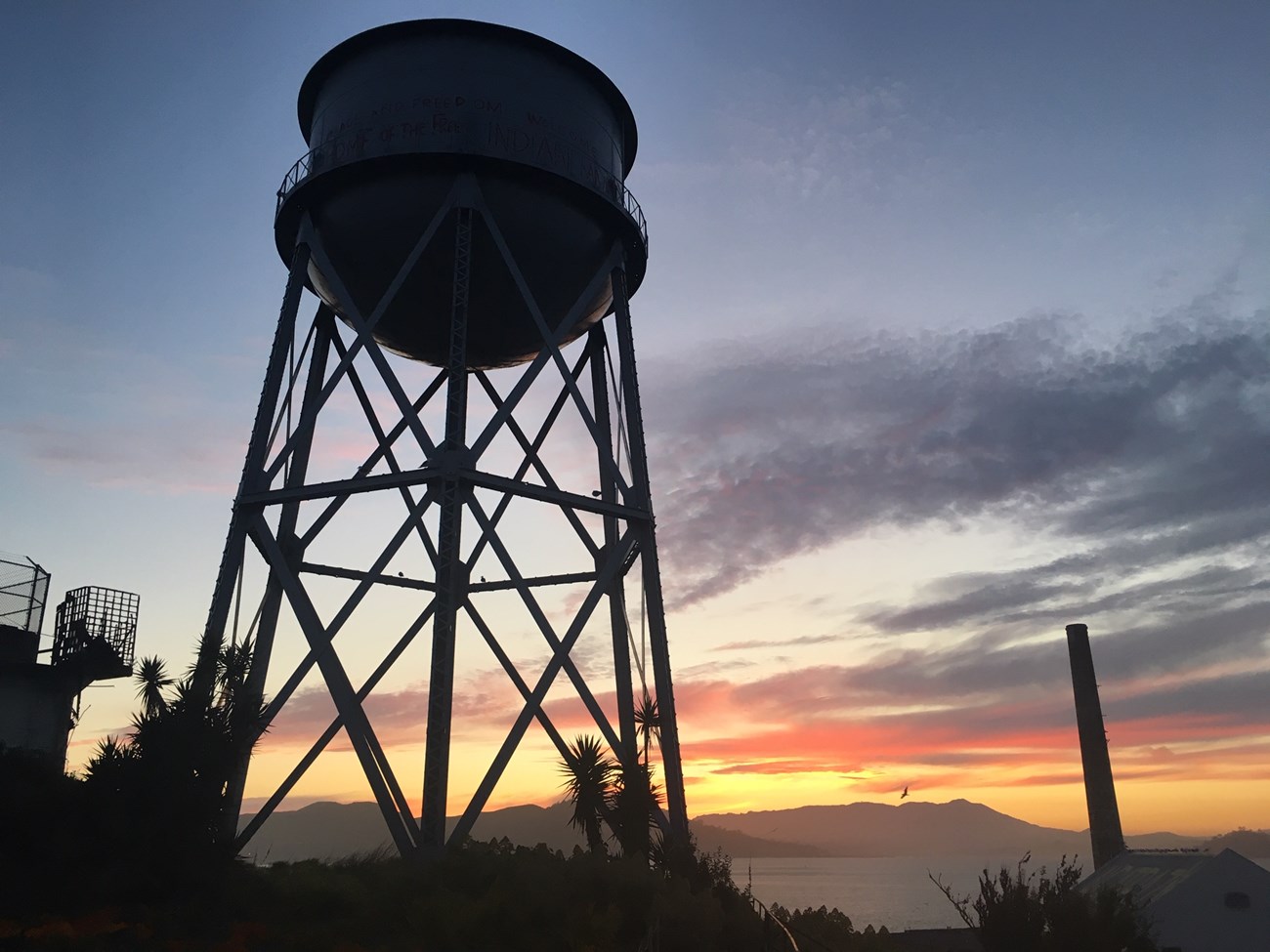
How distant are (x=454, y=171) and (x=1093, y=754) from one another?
36.5 metres

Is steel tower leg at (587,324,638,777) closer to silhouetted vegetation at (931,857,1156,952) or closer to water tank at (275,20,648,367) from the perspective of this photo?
water tank at (275,20,648,367)

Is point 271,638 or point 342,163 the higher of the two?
point 342,163

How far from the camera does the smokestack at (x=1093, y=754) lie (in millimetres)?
42625

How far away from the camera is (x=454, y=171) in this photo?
65.5ft

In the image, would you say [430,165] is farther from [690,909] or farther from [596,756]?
[690,909]

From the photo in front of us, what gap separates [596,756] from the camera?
20.9 m

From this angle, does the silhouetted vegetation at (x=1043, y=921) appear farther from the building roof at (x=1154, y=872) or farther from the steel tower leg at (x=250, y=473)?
the steel tower leg at (x=250, y=473)

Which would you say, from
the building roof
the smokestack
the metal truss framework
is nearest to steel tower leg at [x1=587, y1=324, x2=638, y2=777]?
the metal truss framework

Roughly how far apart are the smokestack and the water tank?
30.9 m

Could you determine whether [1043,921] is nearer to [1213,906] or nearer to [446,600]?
[446,600]

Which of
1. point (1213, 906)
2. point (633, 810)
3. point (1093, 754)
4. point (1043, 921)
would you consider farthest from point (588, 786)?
point (1093, 754)

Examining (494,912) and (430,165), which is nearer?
(494,912)

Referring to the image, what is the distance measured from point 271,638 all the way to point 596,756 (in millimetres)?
7066

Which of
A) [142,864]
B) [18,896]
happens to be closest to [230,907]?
[142,864]
